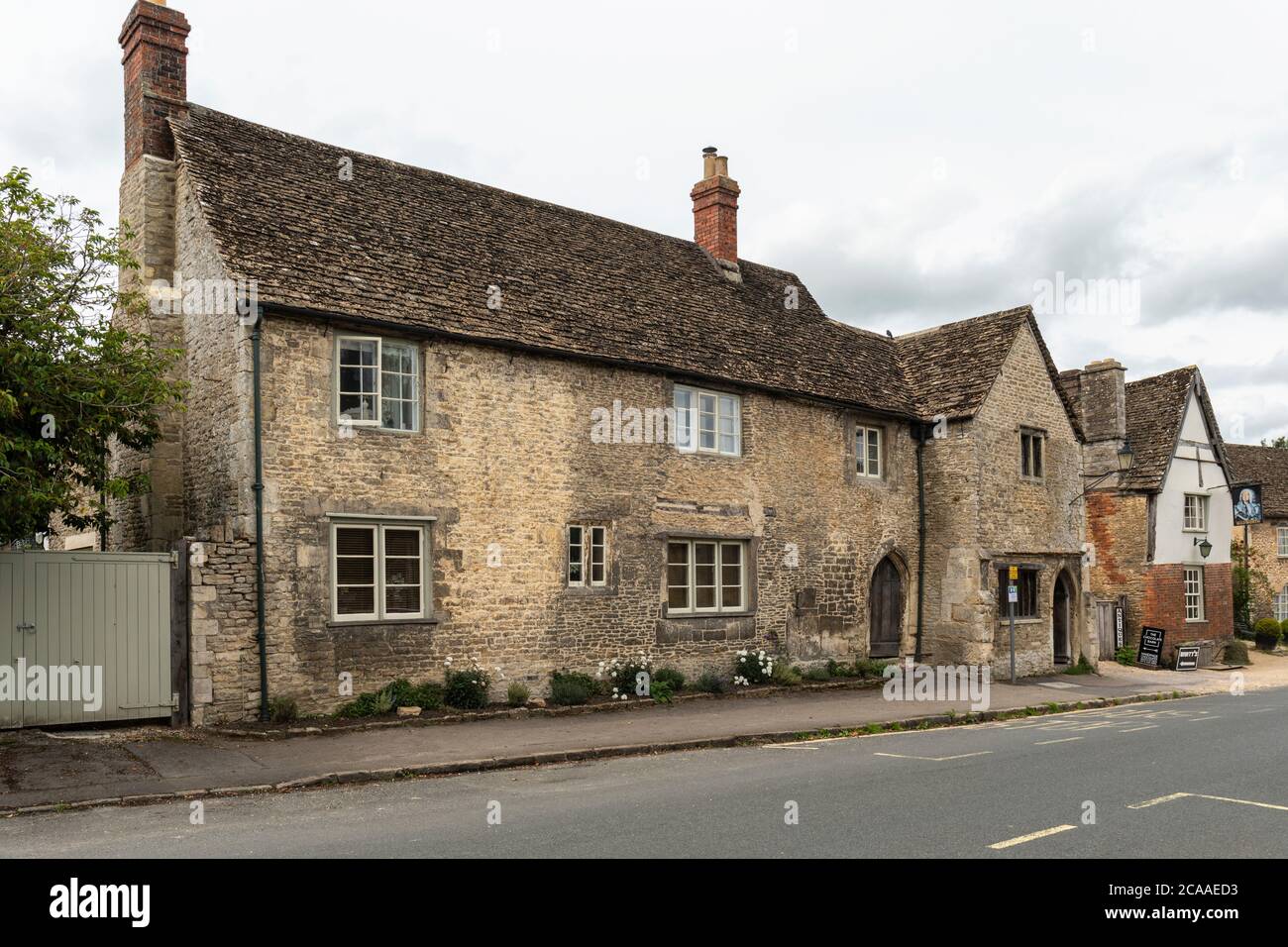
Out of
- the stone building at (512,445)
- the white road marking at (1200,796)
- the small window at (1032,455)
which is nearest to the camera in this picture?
the white road marking at (1200,796)

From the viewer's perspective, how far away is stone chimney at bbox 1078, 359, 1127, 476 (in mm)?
30000

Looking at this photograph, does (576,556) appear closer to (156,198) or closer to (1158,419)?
(156,198)

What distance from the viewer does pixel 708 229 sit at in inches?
980

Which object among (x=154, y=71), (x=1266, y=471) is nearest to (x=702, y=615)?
(x=154, y=71)

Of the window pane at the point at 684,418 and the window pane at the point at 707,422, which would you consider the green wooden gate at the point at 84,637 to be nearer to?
the window pane at the point at 684,418

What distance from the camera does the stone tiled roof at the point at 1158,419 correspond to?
30.7 metres

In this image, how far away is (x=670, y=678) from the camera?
1827 cm

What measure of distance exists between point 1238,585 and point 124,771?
117ft

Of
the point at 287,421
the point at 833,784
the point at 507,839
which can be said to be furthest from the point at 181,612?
the point at 833,784

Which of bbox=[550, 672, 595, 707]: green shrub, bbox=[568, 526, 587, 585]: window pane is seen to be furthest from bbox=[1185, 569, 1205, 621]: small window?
bbox=[550, 672, 595, 707]: green shrub

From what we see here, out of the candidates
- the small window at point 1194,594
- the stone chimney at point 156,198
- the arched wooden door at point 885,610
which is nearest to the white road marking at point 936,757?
the arched wooden door at point 885,610

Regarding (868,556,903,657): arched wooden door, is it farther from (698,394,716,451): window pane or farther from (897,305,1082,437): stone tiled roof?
(698,394,716,451): window pane

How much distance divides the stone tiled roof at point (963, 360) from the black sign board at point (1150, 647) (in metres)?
6.69

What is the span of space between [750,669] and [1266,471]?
3187 centimetres
